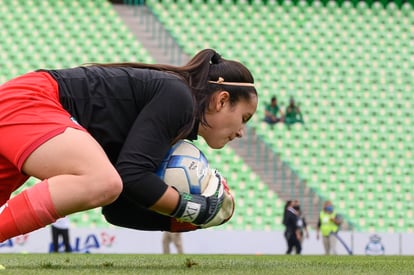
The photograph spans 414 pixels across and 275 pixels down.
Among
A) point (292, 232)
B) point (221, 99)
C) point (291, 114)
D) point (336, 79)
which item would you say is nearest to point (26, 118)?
point (221, 99)

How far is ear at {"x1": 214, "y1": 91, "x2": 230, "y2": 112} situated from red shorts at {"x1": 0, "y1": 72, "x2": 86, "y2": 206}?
2.62 feet

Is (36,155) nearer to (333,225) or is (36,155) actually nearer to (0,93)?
(0,93)

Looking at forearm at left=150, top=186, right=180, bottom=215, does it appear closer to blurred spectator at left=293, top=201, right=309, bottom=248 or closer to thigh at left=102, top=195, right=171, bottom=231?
thigh at left=102, top=195, right=171, bottom=231

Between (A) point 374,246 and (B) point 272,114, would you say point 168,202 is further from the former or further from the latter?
(B) point 272,114

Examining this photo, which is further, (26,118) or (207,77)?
(207,77)

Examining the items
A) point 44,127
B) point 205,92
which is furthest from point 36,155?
point 205,92

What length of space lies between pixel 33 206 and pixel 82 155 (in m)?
0.35

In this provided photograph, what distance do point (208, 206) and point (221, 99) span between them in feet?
1.84

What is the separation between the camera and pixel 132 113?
5047 mm

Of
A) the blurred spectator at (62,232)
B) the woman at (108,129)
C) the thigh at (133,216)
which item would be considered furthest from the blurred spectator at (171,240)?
the woman at (108,129)

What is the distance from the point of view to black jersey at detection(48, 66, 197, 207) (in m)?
4.82

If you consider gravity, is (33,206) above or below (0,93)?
below

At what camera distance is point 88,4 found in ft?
79.6

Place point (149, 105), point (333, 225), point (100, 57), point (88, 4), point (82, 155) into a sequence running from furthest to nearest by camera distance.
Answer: point (88, 4)
point (100, 57)
point (333, 225)
point (149, 105)
point (82, 155)
